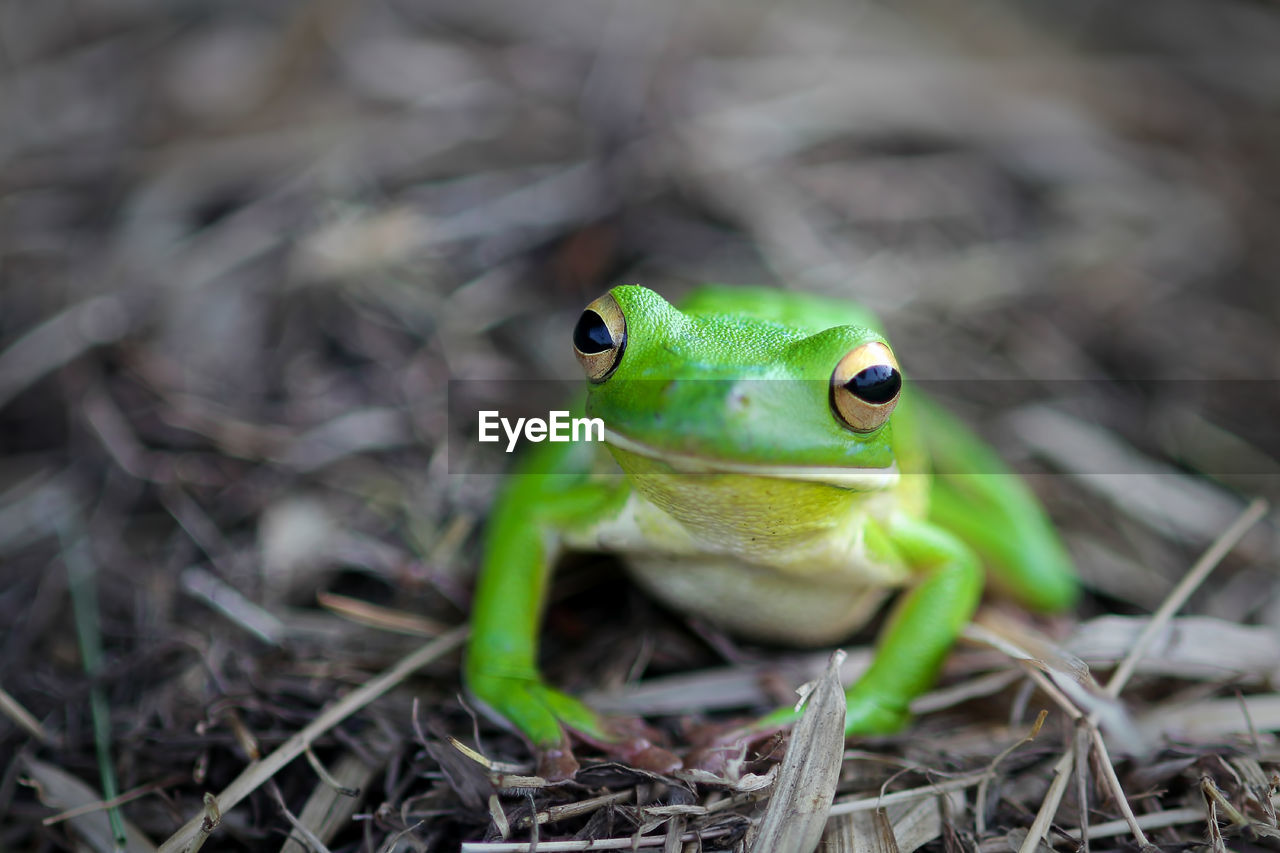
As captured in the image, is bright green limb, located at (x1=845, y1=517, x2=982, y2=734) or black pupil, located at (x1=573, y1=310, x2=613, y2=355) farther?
bright green limb, located at (x1=845, y1=517, x2=982, y2=734)

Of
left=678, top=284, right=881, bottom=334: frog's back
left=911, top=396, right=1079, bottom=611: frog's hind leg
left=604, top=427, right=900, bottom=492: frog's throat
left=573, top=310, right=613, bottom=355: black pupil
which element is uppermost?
left=573, top=310, right=613, bottom=355: black pupil

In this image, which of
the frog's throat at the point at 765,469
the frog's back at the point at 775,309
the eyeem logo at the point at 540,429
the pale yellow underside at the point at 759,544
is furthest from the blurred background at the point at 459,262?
the frog's back at the point at 775,309

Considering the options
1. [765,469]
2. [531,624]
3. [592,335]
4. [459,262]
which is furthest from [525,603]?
[459,262]

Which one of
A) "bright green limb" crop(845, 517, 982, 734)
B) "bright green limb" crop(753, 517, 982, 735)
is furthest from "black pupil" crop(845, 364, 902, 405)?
"bright green limb" crop(845, 517, 982, 734)

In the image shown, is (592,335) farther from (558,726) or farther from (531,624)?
(558,726)

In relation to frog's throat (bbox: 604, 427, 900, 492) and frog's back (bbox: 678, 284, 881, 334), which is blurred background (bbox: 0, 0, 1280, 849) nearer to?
frog's throat (bbox: 604, 427, 900, 492)

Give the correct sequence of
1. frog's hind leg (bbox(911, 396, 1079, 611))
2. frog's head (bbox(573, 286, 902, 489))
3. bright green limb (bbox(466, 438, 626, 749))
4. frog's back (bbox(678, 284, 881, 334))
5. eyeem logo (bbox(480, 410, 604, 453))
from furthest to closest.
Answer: frog's hind leg (bbox(911, 396, 1079, 611))
eyeem logo (bbox(480, 410, 604, 453))
frog's back (bbox(678, 284, 881, 334))
bright green limb (bbox(466, 438, 626, 749))
frog's head (bbox(573, 286, 902, 489))

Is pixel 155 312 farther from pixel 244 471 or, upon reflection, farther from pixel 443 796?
pixel 443 796

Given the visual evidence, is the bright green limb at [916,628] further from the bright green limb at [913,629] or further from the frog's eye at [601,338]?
the frog's eye at [601,338]
